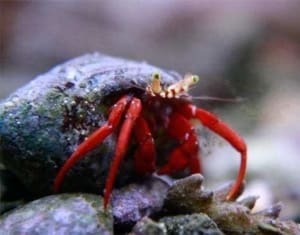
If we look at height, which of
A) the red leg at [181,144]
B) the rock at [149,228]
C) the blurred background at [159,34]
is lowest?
the rock at [149,228]

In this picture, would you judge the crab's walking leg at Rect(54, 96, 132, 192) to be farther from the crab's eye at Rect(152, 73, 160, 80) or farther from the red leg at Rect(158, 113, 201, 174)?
the red leg at Rect(158, 113, 201, 174)

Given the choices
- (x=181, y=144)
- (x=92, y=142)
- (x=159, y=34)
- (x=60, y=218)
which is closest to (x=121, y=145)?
(x=92, y=142)

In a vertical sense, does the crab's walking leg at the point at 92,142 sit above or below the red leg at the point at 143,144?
below

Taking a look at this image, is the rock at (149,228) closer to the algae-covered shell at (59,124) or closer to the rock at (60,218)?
the rock at (60,218)

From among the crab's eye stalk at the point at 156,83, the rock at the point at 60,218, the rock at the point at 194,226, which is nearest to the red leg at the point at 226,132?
the crab's eye stalk at the point at 156,83

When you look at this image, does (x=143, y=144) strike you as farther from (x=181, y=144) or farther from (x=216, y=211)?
(x=216, y=211)

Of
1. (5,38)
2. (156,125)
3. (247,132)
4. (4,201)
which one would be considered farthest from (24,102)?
(5,38)

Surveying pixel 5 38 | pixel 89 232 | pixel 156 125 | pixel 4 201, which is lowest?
pixel 89 232

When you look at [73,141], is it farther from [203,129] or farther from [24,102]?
[203,129]
